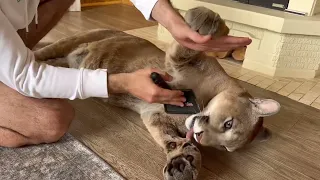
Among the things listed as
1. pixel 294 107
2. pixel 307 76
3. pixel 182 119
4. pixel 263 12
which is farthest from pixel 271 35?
pixel 182 119

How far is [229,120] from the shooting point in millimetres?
1167

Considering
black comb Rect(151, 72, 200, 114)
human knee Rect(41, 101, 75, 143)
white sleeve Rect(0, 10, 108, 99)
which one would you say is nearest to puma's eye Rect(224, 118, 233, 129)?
black comb Rect(151, 72, 200, 114)

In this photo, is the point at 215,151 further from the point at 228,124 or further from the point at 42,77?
the point at 42,77

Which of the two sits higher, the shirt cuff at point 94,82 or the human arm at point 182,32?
the human arm at point 182,32

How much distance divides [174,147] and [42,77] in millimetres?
504

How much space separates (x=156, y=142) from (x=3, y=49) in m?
0.64

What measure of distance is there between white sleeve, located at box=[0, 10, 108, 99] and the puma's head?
367mm

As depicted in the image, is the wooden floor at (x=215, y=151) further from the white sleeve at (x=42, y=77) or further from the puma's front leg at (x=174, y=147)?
the white sleeve at (x=42, y=77)

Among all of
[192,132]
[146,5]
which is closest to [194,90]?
[192,132]

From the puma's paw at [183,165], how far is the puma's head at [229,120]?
76mm

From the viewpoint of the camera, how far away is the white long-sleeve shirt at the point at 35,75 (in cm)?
95

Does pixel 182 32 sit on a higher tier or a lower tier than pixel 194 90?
higher

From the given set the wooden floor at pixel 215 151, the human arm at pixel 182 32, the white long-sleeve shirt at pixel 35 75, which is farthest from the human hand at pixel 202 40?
the wooden floor at pixel 215 151

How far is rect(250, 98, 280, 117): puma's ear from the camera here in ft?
3.94
